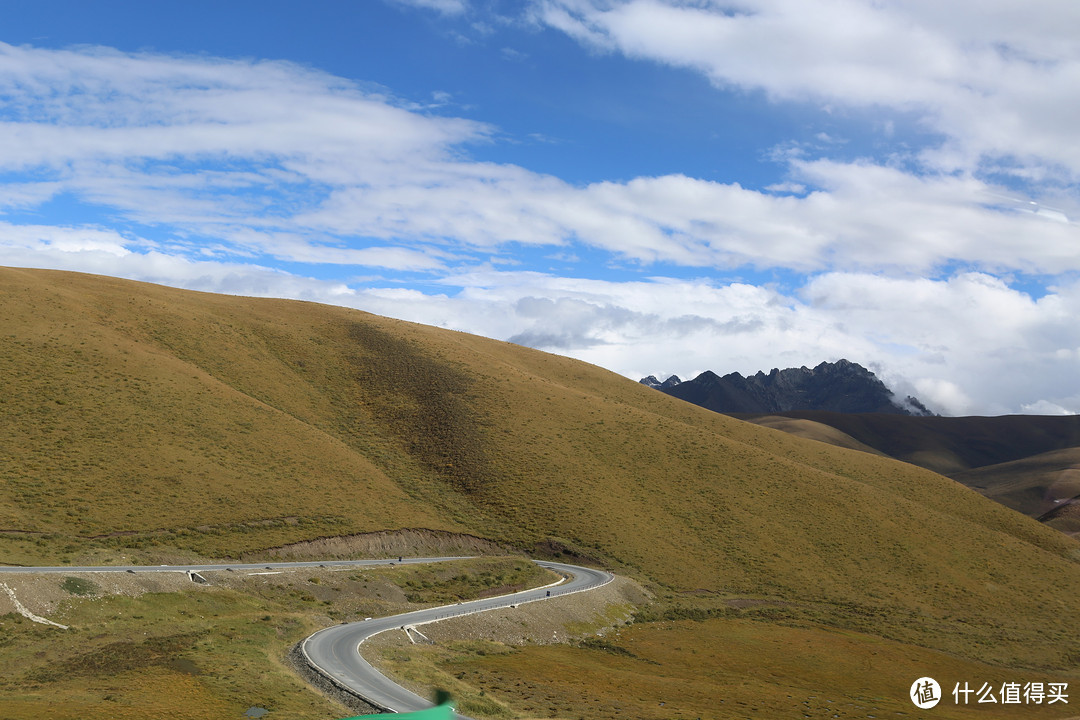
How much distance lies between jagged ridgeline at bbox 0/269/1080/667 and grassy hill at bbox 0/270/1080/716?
0.30 m

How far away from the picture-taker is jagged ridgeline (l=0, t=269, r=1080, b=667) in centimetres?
6444

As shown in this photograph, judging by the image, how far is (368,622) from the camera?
47.1m

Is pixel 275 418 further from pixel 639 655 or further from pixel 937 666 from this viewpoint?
pixel 937 666

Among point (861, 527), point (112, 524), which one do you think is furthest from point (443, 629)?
point (861, 527)

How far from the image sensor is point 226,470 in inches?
2805

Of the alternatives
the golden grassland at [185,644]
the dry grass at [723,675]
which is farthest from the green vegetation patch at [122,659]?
the dry grass at [723,675]

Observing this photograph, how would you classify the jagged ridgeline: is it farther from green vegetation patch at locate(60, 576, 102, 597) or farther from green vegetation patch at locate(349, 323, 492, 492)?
green vegetation patch at locate(60, 576, 102, 597)

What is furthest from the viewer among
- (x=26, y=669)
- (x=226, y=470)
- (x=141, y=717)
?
(x=226, y=470)

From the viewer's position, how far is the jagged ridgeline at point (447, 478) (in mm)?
64438

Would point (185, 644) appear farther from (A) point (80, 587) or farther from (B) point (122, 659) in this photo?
(A) point (80, 587)

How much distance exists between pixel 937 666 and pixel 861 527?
103 ft

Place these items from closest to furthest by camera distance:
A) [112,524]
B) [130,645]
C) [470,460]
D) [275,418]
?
[130,645] < [112,524] < [275,418] < [470,460]

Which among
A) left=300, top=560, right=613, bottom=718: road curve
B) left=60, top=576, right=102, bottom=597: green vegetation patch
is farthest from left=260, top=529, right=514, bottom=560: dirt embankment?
left=60, top=576, right=102, bottom=597: green vegetation patch

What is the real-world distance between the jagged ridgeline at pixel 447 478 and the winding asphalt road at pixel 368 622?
4564 mm
